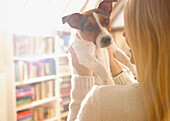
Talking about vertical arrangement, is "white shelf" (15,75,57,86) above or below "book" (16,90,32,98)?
above

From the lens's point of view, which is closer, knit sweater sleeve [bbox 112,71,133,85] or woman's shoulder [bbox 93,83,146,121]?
woman's shoulder [bbox 93,83,146,121]

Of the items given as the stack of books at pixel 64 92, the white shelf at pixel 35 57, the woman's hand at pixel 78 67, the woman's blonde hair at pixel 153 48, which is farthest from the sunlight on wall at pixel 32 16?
the woman's blonde hair at pixel 153 48

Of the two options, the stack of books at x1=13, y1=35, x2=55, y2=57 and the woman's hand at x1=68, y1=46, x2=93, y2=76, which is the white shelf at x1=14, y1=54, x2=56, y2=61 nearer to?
the stack of books at x1=13, y1=35, x2=55, y2=57

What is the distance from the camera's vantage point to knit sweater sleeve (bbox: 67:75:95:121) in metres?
0.64

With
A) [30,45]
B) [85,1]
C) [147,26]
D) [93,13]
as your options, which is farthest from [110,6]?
[30,45]

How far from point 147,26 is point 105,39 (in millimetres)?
139

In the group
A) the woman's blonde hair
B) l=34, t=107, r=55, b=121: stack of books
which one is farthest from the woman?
l=34, t=107, r=55, b=121: stack of books

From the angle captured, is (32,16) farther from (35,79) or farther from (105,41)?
(105,41)

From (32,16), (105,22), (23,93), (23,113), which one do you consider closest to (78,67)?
(105,22)

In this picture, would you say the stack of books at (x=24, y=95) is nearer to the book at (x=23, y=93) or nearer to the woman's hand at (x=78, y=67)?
the book at (x=23, y=93)

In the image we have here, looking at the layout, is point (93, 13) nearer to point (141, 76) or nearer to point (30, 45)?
point (141, 76)

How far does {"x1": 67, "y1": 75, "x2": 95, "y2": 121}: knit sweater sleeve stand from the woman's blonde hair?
0.20 metres

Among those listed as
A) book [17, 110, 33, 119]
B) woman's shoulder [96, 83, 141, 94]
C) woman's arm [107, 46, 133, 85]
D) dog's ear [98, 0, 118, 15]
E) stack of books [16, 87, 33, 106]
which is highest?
dog's ear [98, 0, 118, 15]

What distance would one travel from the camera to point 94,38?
600mm
